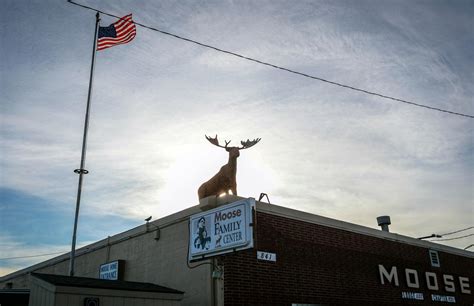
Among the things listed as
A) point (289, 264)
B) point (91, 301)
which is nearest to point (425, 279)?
point (289, 264)

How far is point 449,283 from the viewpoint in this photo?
20406 millimetres

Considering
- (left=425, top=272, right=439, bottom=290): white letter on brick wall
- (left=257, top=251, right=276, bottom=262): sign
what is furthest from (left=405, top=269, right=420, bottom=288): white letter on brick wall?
(left=257, top=251, right=276, bottom=262): sign

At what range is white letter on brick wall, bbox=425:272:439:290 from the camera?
1936 cm

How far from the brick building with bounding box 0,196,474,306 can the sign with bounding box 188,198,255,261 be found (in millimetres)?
207

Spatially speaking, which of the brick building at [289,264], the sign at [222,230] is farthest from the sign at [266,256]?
the sign at [222,230]

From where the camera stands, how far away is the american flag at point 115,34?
1820 centimetres

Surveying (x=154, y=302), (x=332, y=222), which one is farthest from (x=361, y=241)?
(x=154, y=302)

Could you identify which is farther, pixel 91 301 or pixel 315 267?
pixel 315 267

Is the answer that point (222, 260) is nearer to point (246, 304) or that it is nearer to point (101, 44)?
point (246, 304)

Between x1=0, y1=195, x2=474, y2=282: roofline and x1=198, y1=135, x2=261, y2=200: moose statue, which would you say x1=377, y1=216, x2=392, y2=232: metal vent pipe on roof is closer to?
x1=0, y1=195, x2=474, y2=282: roofline

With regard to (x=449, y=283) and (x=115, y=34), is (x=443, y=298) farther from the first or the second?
(x=115, y=34)

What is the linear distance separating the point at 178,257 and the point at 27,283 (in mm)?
13659

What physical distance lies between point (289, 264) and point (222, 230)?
3.62 metres

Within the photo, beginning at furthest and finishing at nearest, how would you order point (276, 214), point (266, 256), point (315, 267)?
point (315, 267) < point (276, 214) < point (266, 256)
